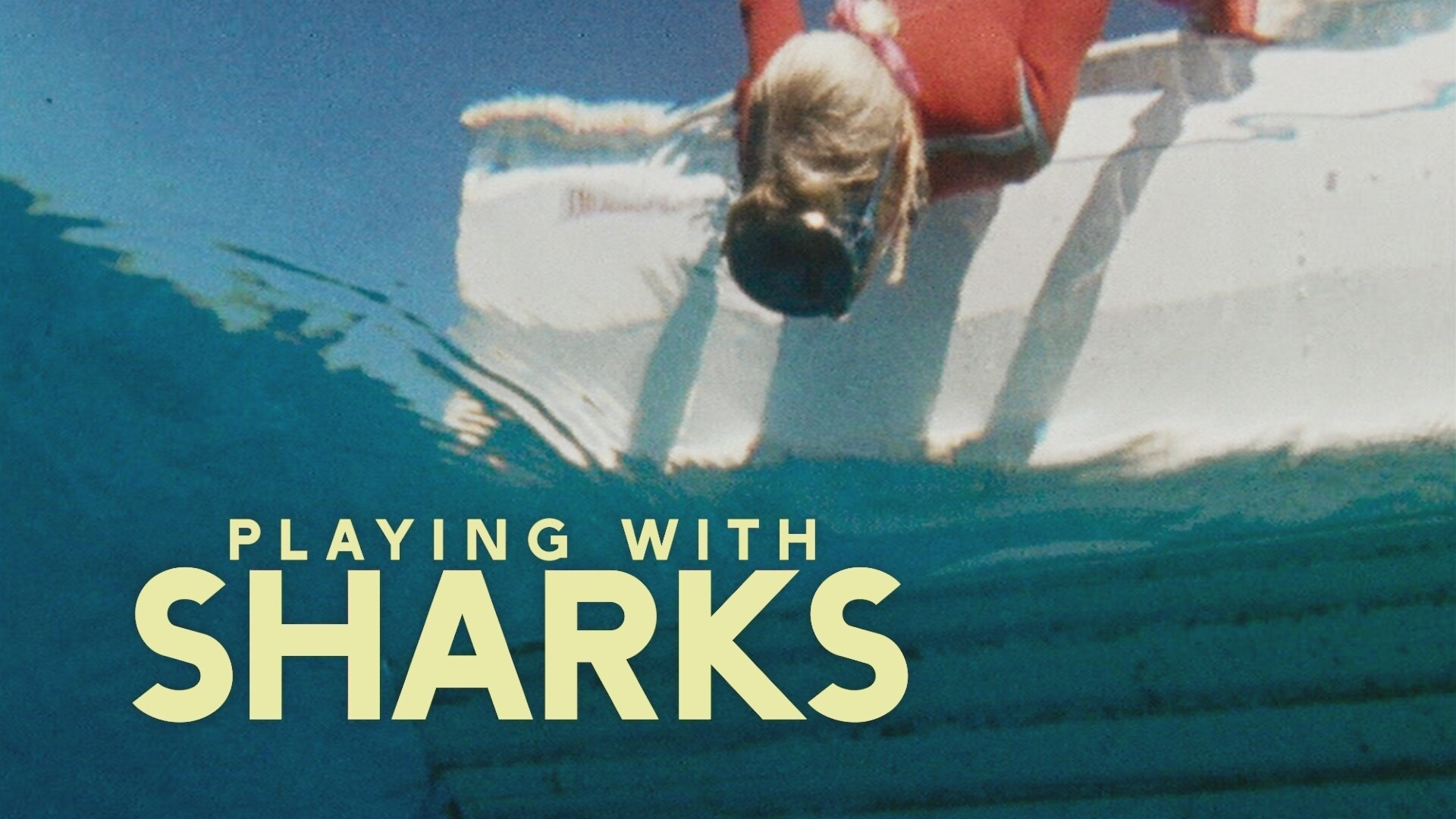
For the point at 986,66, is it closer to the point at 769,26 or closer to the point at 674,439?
the point at 769,26

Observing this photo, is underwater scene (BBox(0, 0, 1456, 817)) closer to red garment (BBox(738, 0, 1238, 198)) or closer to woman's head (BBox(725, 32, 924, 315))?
red garment (BBox(738, 0, 1238, 198))

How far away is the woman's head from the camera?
752 mm

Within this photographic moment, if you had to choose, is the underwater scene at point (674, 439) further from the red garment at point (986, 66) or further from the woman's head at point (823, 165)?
the woman's head at point (823, 165)

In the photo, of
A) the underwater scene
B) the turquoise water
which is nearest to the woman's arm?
the underwater scene

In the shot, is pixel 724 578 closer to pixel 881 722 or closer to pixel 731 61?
pixel 881 722

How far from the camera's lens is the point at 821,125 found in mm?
751

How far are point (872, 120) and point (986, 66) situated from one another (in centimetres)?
12

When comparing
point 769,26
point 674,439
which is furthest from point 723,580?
point 769,26

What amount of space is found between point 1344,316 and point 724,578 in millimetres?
756

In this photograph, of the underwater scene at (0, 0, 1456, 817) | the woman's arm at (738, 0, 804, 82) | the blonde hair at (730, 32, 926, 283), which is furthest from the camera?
the underwater scene at (0, 0, 1456, 817)

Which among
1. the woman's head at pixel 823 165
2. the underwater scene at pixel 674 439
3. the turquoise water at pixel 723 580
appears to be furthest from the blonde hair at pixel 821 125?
the turquoise water at pixel 723 580

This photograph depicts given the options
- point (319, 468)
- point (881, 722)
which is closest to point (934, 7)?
point (881, 722)

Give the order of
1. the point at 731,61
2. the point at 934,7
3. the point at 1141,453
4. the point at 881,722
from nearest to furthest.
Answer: the point at 934,7 → the point at 1141,453 → the point at 731,61 → the point at 881,722

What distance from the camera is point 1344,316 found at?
38.5 inches
